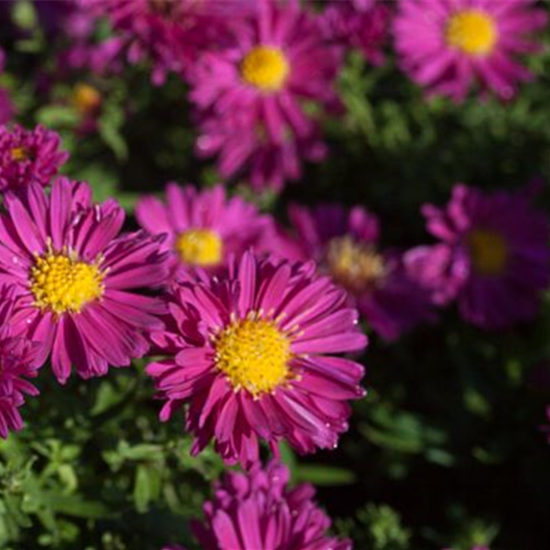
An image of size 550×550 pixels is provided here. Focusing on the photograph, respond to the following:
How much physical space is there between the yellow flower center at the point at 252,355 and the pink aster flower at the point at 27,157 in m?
0.44

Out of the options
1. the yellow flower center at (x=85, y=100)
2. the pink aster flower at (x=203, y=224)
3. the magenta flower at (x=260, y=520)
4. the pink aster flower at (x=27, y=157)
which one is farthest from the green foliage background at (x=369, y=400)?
the pink aster flower at (x=27, y=157)

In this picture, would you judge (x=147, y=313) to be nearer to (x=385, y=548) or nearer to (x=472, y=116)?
(x=385, y=548)

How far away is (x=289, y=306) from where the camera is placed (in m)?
2.00

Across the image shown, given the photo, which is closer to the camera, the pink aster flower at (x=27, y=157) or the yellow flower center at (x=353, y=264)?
the pink aster flower at (x=27, y=157)

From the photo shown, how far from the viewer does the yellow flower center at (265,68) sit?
3.14 m

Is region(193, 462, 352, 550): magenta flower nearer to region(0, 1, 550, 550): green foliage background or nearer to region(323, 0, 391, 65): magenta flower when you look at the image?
region(0, 1, 550, 550): green foliage background

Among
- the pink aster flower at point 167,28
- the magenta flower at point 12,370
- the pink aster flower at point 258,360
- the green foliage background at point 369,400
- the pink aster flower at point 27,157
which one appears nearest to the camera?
the magenta flower at point 12,370

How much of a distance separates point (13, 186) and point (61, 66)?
134 cm

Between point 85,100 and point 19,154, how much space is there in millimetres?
1274

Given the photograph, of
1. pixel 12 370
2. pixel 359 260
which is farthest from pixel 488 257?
pixel 12 370

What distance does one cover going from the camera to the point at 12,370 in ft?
5.52

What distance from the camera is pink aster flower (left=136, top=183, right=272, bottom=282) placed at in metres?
2.77

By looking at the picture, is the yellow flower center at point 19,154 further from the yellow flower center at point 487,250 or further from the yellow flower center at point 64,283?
the yellow flower center at point 487,250

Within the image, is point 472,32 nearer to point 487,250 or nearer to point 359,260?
point 487,250
